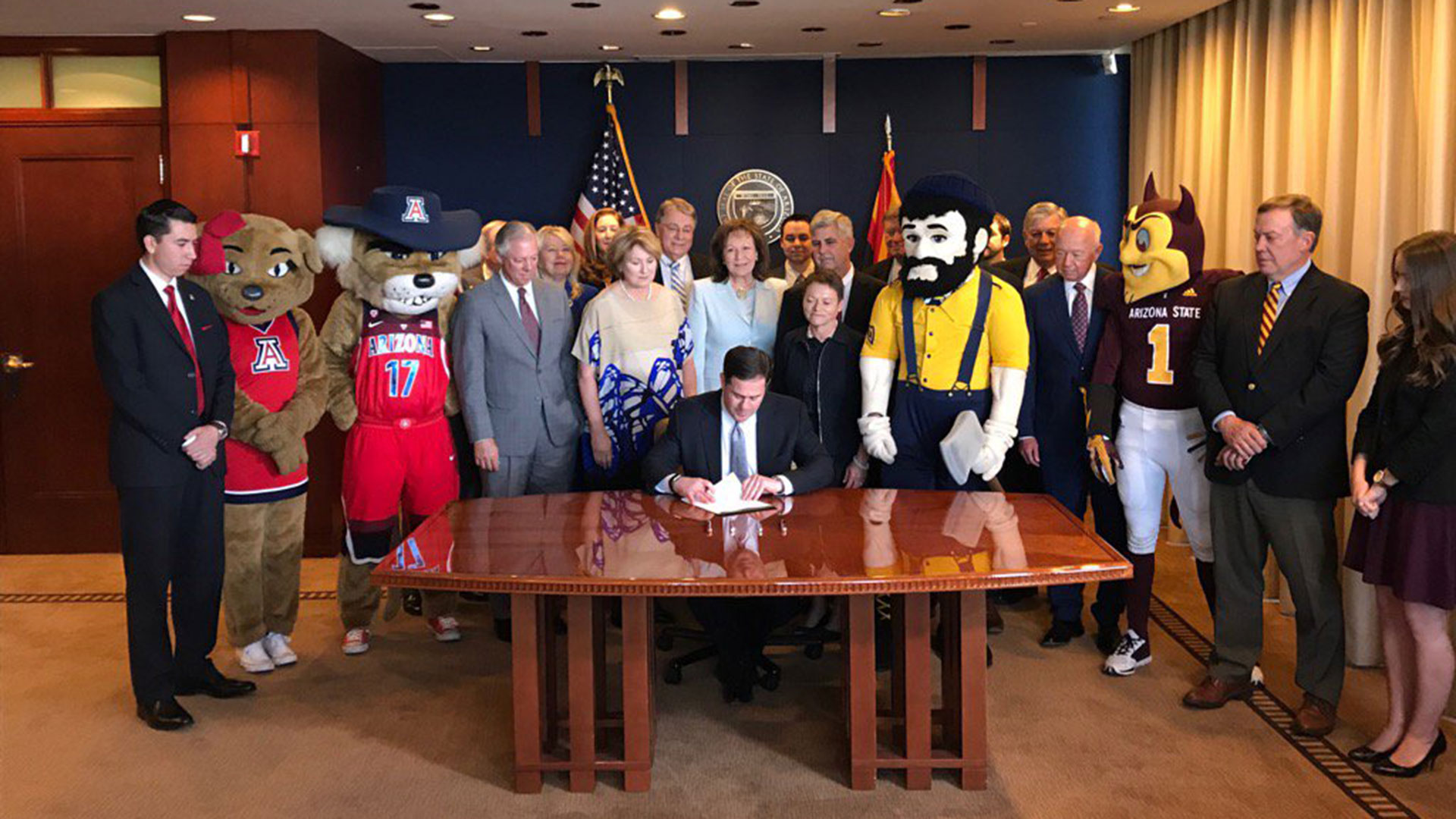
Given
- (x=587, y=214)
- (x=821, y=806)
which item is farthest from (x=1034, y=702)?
(x=587, y=214)

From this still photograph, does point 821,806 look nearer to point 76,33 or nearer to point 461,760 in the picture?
point 461,760

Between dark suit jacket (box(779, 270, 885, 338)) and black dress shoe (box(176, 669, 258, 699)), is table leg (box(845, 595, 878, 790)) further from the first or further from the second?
black dress shoe (box(176, 669, 258, 699))

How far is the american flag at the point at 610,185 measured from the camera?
804cm

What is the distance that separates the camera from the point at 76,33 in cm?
685

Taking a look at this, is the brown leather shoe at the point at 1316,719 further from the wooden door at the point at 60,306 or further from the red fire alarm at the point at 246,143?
the wooden door at the point at 60,306

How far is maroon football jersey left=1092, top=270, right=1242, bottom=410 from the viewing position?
4582 mm

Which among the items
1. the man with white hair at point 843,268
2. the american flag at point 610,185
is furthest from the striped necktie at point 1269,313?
the american flag at point 610,185

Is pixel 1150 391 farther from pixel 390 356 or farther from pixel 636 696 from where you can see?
pixel 390 356

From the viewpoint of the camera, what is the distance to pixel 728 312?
5168 millimetres

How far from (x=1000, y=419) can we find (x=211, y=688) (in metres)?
2.87

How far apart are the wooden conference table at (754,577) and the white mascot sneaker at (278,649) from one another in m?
1.33

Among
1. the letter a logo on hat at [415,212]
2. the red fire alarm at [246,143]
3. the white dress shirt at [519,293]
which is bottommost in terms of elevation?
the white dress shirt at [519,293]

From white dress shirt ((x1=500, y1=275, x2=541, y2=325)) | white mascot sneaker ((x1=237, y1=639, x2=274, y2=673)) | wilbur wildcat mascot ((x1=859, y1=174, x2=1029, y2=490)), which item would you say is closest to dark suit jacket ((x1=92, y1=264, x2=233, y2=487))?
white mascot sneaker ((x1=237, y1=639, x2=274, y2=673))

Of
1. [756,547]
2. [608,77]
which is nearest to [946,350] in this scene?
[756,547]
